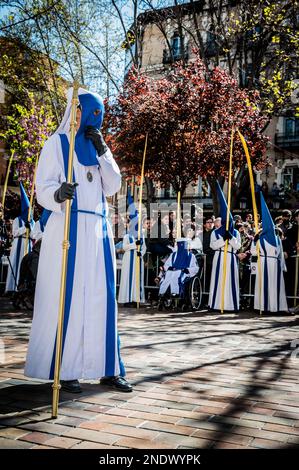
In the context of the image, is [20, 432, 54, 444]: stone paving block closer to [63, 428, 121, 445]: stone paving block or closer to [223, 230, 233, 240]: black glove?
[63, 428, 121, 445]: stone paving block

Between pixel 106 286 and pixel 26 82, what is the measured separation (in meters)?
16.2

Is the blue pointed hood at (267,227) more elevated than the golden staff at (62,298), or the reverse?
the blue pointed hood at (267,227)

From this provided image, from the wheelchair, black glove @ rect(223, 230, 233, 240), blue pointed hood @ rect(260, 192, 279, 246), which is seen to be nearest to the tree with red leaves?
the wheelchair

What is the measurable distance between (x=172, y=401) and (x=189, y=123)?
11.3 meters

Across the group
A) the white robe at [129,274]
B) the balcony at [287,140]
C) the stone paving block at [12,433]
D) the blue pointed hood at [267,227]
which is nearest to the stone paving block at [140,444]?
the stone paving block at [12,433]

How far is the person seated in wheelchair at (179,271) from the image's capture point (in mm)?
10430

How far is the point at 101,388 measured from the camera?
3857mm

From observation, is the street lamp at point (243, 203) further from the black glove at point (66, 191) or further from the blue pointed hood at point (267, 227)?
the black glove at point (66, 191)

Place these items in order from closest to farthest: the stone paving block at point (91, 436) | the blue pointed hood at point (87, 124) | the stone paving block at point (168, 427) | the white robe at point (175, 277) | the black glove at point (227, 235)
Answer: the stone paving block at point (91, 436), the stone paving block at point (168, 427), the blue pointed hood at point (87, 124), the black glove at point (227, 235), the white robe at point (175, 277)

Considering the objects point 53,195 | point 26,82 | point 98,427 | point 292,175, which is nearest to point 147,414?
point 98,427

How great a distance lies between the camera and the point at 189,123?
13930 mm

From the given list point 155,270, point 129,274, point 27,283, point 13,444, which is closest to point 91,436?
point 13,444

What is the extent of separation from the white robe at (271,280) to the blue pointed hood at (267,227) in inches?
5.2

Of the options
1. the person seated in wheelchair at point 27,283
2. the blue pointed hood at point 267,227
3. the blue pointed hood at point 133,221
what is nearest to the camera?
the person seated in wheelchair at point 27,283
